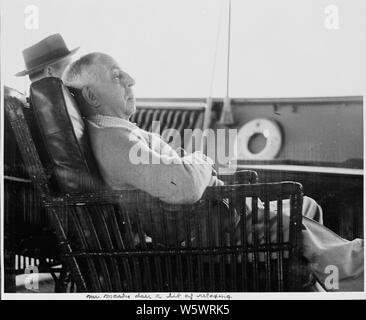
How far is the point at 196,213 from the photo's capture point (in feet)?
6.49

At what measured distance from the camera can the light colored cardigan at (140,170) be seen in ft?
6.60

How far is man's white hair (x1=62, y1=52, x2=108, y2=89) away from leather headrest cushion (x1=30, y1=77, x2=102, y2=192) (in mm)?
157

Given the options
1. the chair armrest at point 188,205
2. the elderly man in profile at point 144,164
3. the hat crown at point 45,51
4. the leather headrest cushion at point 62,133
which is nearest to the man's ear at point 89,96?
the elderly man in profile at point 144,164

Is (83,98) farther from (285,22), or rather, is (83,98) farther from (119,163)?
(285,22)

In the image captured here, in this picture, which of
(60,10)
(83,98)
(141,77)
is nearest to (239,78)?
(141,77)

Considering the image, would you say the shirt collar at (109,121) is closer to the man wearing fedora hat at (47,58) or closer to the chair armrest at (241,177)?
the man wearing fedora hat at (47,58)

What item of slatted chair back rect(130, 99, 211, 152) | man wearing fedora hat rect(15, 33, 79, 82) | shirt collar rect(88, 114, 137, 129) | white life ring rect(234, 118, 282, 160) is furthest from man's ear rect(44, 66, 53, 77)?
white life ring rect(234, 118, 282, 160)

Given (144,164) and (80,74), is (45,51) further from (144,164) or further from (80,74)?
(144,164)

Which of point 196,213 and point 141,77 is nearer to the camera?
point 196,213

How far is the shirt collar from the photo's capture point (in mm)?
2086

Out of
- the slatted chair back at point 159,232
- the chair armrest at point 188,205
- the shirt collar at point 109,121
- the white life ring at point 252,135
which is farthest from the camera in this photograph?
the white life ring at point 252,135

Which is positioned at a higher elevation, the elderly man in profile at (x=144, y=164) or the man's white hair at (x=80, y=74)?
the man's white hair at (x=80, y=74)

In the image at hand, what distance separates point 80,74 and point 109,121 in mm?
230

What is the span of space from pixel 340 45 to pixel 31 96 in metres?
1.34
